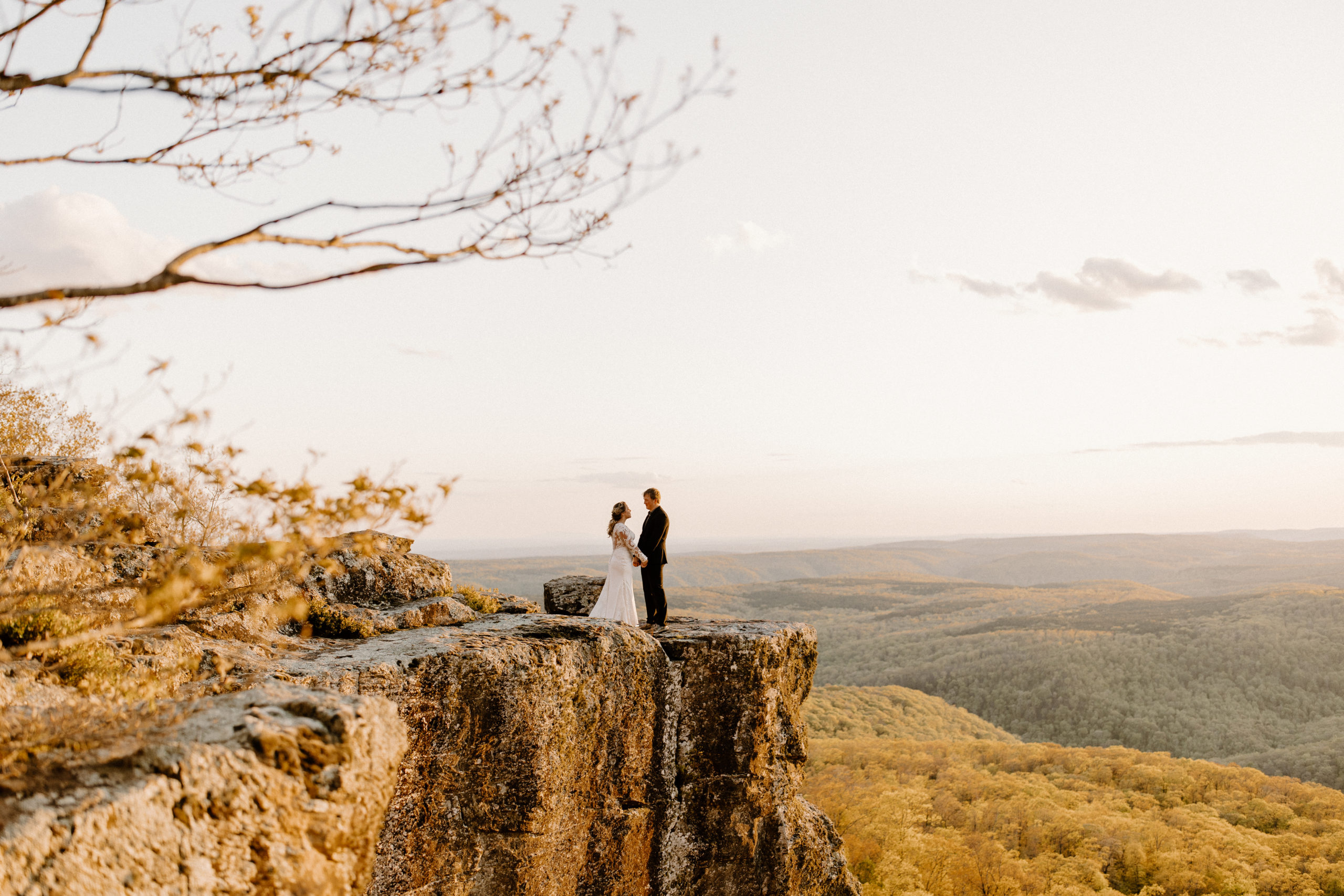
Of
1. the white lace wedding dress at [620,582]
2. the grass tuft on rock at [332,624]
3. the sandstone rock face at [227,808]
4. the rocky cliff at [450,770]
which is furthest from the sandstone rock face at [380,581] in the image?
the sandstone rock face at [227,808]

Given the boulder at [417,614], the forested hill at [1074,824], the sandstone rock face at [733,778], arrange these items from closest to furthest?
the boulder at [417,614], the sandstone rock face at [733,778], the forested hill at [1074,824]

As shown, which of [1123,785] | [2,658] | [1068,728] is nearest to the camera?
[2,658]

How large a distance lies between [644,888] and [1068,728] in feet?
471

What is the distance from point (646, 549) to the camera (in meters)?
15.5

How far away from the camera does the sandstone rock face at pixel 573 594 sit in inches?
721

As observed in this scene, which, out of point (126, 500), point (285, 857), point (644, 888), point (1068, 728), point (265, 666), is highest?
point (126, 500)

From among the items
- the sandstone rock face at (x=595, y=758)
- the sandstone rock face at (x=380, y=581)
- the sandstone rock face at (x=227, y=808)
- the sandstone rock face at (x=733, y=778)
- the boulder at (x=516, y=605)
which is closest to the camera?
the sandstone rock face at (x=227, y=808)

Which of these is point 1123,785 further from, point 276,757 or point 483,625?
point 276,757

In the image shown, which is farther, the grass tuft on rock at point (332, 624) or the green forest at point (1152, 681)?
the green forest at point (1152, 681)

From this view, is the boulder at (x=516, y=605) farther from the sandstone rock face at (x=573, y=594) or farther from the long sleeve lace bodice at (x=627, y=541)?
the long sleeve lace bodice at (x=627, y=541)

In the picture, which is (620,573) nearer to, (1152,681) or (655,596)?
(655,596)

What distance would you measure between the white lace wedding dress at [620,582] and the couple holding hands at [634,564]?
0.01 meters

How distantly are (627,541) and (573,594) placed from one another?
12.6 ft

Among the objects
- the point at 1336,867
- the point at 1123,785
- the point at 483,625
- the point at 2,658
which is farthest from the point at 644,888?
the point at 1123,785
